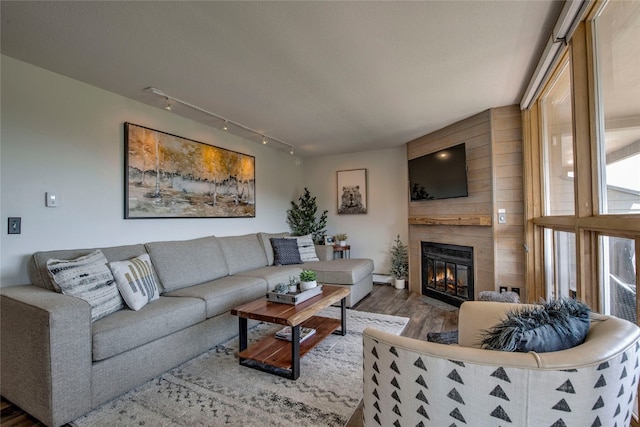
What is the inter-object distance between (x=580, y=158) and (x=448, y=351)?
1.69 meters

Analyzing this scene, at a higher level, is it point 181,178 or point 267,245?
point 181,178

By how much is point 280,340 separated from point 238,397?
1.98 ft

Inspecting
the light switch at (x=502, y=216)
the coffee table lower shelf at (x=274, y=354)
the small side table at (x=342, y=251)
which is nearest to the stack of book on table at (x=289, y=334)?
the coffee table lower shelf at (x=274, y=354)

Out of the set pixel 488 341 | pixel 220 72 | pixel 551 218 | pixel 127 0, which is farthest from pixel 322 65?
pixel 551 218

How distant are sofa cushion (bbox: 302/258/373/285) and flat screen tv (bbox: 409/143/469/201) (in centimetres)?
136

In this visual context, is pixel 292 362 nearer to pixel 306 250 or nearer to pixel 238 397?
pixel 238 397

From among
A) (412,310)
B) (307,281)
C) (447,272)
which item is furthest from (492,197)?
(307,281)

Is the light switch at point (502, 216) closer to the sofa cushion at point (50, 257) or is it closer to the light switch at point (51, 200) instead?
the sofa cushion at point (50, 257)

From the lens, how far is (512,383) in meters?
0.74

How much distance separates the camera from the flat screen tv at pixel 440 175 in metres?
3.53

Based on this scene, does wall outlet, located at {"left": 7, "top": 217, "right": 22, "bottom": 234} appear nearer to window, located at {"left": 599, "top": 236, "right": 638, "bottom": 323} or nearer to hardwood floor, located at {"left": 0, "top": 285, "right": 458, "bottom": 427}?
hardwood floor, located at {"left": 0, "top": 285, "right": 458, "bottom": 427}

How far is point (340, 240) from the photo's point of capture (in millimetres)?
5160

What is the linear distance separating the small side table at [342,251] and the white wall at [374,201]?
0.10 metres

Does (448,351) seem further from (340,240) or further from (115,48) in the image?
(340,240)
